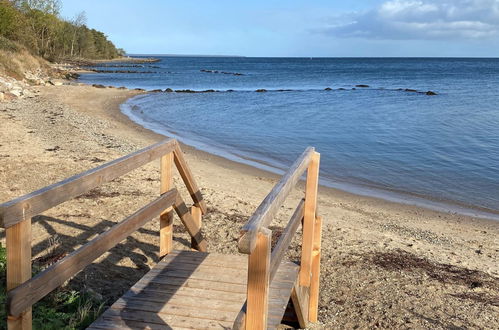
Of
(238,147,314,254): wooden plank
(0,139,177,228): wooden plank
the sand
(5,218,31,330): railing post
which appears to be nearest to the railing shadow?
the sand

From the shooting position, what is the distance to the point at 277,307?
3877mm

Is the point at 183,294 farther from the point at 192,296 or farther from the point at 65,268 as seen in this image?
the point at 65,268

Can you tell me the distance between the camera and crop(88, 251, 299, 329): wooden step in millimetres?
3695

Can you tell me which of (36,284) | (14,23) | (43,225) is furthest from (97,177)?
(14,23)

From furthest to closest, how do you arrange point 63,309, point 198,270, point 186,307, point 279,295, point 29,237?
point 198,270 → point 63,309 → point 279,295 → point 186,307 → point 29,237

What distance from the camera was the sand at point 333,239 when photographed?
519cm

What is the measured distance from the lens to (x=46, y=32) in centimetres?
6756

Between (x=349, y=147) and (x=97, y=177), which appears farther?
(x=349, y=147)

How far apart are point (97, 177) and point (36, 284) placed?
2.79ft

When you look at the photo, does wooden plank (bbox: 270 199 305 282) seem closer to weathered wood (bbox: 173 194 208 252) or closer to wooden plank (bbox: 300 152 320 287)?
wooden plank (bbox: 300 152 320 287)

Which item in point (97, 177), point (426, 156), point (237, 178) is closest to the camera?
point (97, 177)

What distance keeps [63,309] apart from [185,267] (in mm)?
1144

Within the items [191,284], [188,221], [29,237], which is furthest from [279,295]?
[29,237]

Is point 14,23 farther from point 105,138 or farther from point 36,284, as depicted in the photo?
point 36,284
